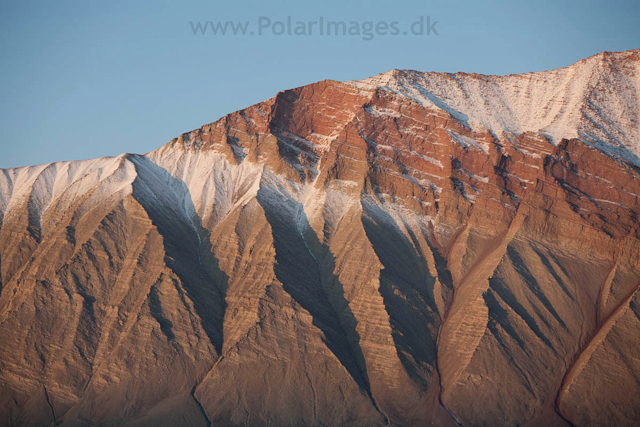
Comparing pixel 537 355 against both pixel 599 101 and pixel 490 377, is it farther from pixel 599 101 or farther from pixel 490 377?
pixel 599 101

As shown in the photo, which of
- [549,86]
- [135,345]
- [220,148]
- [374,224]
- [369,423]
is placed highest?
[549,86]

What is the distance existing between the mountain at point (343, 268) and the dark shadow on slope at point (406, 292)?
0.35 meters

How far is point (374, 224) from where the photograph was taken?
128 m

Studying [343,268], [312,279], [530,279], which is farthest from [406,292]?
[530,279]

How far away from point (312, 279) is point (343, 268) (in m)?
5.00

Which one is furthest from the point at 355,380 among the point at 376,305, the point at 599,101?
the point at 599,101

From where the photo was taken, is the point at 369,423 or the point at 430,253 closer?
the point at 369,423

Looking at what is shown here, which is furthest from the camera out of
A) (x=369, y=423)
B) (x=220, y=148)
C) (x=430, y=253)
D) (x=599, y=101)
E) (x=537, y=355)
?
(x=599, y=101)

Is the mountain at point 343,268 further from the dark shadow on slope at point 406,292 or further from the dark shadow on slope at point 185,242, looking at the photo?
the dark shadow on slope at point 185,242

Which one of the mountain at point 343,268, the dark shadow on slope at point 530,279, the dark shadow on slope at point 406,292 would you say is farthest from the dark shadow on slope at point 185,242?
the dark shadow on slope at point 530,279

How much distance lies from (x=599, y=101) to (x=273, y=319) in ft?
296

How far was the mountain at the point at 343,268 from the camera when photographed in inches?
3962

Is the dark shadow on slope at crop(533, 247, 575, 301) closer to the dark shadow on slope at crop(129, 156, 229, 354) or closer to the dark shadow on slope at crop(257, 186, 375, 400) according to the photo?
the dark shadow on slope at crop(257, 186, 375, 400)

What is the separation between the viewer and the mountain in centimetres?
10062
